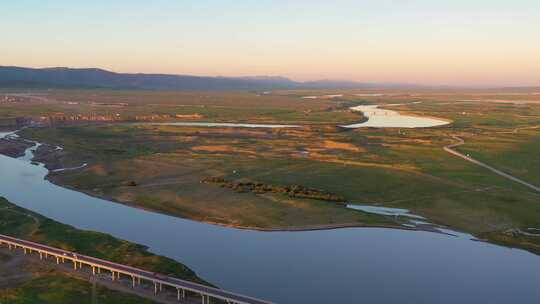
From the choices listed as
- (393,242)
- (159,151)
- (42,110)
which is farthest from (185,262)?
(42,110)

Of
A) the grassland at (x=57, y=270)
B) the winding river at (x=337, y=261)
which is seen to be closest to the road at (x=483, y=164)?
the winding river at (x=337, y=261)

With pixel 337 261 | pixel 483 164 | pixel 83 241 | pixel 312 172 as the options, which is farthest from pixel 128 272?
pixel 483 164

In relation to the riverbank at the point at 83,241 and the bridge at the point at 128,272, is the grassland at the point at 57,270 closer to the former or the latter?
the riverbank at the point at 83,241

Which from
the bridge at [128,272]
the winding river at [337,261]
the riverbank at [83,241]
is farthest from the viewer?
the riverbank at [83,241]

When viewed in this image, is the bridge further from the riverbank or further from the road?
the road

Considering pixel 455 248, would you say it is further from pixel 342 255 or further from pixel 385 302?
pixel 385 302
